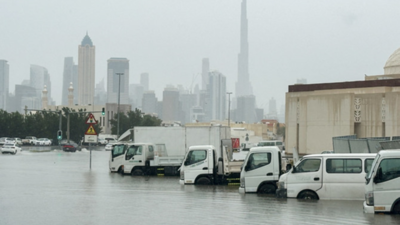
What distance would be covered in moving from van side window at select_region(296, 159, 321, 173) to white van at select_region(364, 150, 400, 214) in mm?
3397

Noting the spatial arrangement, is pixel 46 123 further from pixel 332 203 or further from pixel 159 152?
pixel 332 203

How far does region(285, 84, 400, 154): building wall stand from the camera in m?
47.6

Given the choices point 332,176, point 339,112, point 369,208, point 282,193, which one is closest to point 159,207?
point 282,193

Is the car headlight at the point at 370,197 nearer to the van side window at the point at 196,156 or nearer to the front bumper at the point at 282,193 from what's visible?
the front bumper at the point at 282,193

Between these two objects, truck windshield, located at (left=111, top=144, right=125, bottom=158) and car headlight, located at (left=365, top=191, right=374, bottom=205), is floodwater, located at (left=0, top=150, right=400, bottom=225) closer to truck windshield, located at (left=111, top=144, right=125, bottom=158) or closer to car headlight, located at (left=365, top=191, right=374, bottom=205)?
car headlight, located at (left=365, top=191, right=374, bottom=205)

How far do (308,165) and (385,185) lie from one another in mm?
3892

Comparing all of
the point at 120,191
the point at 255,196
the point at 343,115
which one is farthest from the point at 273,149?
the point at 343,115

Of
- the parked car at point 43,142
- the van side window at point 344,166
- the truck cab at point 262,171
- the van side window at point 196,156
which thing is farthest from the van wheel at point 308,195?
the parked car at point 43,142

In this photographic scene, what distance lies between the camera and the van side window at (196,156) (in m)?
26.3

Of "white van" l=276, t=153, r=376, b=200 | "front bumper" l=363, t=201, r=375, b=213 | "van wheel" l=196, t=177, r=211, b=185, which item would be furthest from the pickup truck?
"front bumper" l=363, t=201, r=375, b=213

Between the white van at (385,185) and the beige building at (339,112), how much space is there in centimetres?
3184

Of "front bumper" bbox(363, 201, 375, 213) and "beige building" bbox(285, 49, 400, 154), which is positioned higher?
"beige building" bbox(285, 49, 400, 154)

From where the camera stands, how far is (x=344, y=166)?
1898 cm

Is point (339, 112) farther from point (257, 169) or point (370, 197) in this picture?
point (370, 197)
